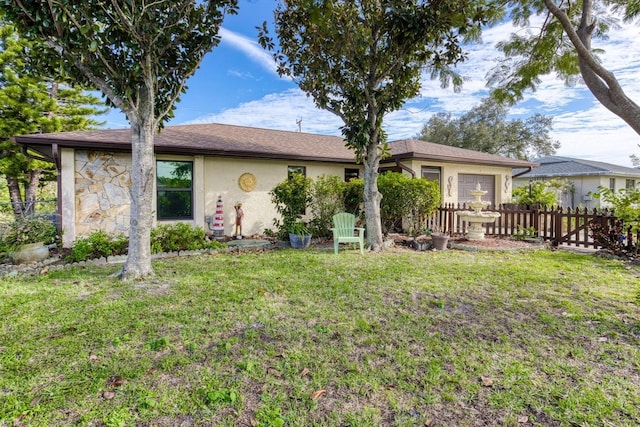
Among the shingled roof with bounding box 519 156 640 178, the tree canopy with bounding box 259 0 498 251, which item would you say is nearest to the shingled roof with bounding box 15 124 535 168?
the tree canopy with bounding box 259 0 498 251

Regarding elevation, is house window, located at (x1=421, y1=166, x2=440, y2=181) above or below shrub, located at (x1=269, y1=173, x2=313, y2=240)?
above

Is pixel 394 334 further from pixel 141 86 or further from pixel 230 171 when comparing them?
pixel 230 171

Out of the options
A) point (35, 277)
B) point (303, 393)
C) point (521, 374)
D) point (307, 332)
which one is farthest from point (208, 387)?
point (35, 277)

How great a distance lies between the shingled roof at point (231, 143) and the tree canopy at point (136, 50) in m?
2.33

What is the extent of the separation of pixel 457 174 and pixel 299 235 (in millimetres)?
6939

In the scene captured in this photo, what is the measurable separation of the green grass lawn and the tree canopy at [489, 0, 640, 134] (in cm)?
389

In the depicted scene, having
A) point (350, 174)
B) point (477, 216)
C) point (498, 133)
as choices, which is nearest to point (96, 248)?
point (350, 174)

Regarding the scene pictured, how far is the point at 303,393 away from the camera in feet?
7.46

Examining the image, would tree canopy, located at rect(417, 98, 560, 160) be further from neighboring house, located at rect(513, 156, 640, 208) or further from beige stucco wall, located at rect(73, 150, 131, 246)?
beige stucco wall, located at rect(73, 150, 131, 246)

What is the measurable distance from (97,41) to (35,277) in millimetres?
3808

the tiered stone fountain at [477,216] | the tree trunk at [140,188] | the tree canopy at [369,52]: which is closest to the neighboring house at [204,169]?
the tiered stone fountain at [477,216]

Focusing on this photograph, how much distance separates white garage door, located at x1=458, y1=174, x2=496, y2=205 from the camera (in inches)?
472

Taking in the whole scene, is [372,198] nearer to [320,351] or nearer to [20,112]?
[320,351]

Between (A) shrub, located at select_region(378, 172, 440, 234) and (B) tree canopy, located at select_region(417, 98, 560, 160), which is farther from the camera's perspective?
(B) tree canopy, located at select_region(417, 98, 560, 160)
